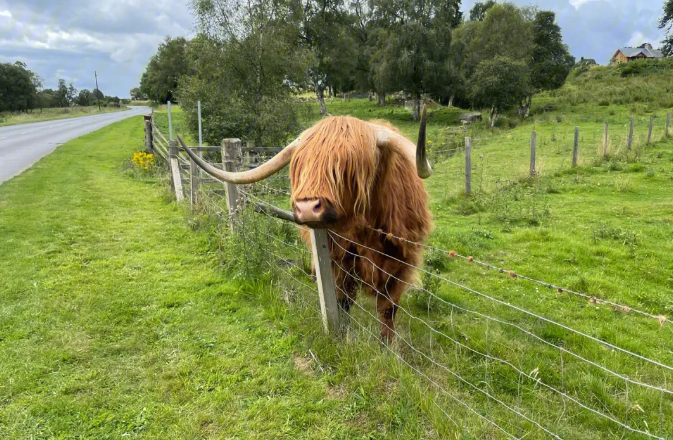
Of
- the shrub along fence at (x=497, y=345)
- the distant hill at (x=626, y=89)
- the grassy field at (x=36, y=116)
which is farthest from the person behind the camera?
→ the grassy field at (x=36, y=116)

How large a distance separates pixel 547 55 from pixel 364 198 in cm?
4121

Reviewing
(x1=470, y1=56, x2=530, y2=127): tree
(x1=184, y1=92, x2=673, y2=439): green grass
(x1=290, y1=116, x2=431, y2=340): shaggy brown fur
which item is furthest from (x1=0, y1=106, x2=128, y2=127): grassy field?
(x1=290, y1=116, x2=431, y2=340): shaggy brown fur

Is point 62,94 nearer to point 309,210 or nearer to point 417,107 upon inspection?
point 417,107

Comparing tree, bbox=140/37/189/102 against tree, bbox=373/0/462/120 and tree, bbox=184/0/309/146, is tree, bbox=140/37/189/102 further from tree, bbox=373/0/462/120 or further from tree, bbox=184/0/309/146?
tree, bbox=184/0/309/146

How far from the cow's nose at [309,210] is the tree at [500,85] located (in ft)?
95.2

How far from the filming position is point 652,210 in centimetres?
844

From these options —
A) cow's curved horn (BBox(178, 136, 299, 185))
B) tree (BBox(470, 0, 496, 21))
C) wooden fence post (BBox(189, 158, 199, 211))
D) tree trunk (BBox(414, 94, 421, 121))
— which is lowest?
wooden fence post (BBox(189, 158, 199, 211))

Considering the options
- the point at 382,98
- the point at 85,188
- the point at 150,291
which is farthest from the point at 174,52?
the point at 150,291

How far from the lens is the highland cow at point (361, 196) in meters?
2.58

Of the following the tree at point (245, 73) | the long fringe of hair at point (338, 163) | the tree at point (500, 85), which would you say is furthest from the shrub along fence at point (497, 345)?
the tree at point (500, 85)

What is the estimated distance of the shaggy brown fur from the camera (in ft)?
8.78

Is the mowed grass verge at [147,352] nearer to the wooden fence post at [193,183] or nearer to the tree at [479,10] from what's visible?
the wooden fence post at [193,183]

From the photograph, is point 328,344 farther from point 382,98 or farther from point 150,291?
point 382,98

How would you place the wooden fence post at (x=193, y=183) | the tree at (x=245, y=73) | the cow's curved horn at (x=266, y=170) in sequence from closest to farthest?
the cow's curved horn at (x=266, y=170)
the wooden fence post at (x=193, y=183)
the tree at (x=245, y=73)
